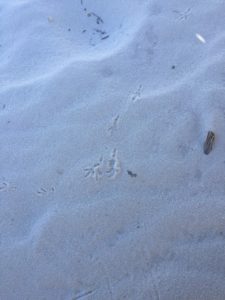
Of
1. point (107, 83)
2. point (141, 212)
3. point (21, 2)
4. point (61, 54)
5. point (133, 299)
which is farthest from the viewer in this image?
point (21, 2)

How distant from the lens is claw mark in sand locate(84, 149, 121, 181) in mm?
1359

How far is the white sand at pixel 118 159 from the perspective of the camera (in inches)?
45.9

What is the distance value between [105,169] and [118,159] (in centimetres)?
6

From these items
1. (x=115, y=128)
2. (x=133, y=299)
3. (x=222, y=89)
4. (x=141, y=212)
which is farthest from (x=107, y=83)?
(x=133, y=299)

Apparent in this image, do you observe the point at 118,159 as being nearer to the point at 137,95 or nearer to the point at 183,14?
the point at 137,95

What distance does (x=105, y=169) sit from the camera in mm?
1375

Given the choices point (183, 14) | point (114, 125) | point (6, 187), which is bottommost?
point (6, 187)

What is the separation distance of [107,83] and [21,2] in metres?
0.96

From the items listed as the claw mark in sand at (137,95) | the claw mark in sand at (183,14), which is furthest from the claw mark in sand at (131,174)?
the claw mark in sand at (183,14)

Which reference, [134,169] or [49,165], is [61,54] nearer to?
[49,165]

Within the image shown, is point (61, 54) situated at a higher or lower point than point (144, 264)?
higher

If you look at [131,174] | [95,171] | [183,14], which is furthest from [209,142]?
[183,14]

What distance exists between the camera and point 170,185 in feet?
4.25

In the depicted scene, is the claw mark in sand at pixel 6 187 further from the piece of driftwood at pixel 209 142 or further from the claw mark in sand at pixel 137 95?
the piece of driftwood at pixel 209 142
